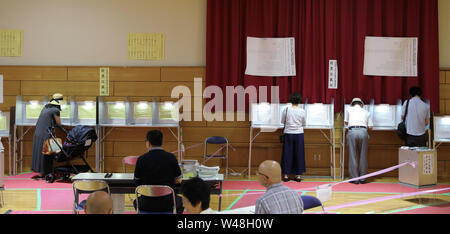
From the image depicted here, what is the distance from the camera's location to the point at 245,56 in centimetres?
766

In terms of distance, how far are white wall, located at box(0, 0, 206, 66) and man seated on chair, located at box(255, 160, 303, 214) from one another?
5431 millimetres

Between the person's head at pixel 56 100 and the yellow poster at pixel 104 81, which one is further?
the yellow poster at pixel 104 81

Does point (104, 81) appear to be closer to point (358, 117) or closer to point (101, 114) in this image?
point (101, 114)

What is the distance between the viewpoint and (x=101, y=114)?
7.64 m

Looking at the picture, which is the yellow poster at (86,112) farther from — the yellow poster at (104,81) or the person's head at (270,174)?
the person's head at (270,174)

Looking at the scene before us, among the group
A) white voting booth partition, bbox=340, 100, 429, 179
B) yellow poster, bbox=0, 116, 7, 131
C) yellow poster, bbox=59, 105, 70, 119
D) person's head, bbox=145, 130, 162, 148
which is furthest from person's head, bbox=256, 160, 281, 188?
yellow poster, bbox=0, 116, 7, 131

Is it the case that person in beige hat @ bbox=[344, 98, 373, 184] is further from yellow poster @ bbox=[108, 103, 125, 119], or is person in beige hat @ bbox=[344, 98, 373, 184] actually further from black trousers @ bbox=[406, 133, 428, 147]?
yellow poster @ bbox=[108, 103, 125, 119]

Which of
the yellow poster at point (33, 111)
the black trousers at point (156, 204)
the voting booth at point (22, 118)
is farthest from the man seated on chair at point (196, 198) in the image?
the yellow poster at point (33, 111)

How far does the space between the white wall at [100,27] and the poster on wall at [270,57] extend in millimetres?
955

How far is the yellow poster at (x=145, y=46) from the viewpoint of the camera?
7859 mm

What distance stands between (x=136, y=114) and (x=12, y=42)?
2.90 m
